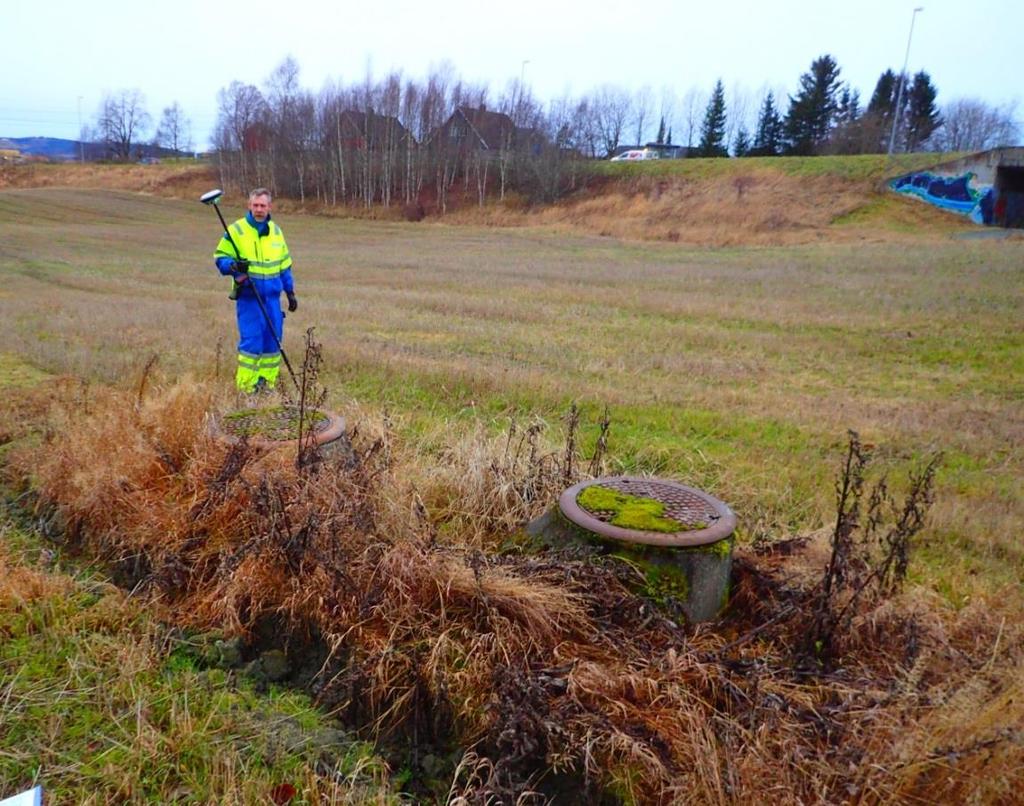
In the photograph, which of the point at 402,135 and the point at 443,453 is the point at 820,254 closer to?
the point at 443,453

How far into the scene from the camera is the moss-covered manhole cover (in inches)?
192

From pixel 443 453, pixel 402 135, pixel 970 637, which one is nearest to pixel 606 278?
pixel 443 453

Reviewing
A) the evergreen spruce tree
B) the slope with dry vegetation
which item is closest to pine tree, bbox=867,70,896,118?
the evergreen spruce tree

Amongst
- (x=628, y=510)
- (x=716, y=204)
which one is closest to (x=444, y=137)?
(x=716, y=204)

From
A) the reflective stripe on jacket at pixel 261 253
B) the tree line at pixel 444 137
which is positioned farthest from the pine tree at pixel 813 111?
the reflective stripe on jacket at pixel 261 253

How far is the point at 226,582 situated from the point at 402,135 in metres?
57.7

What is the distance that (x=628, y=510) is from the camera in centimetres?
406

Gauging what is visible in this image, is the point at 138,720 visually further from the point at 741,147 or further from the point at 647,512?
the point at 741,147

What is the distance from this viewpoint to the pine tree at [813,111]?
206 feet

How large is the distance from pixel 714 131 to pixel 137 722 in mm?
72689

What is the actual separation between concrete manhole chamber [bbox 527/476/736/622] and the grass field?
43 cm

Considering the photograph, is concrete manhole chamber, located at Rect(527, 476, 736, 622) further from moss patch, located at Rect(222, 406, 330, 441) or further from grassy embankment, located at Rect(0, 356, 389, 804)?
moss patch, located at Rect(222, 406, 330, 441)

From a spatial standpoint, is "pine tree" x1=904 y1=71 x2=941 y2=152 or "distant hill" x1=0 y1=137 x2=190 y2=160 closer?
"pine tree" x1=904 y1=71 x2=941 y2=152

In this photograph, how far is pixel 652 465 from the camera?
6125mm
